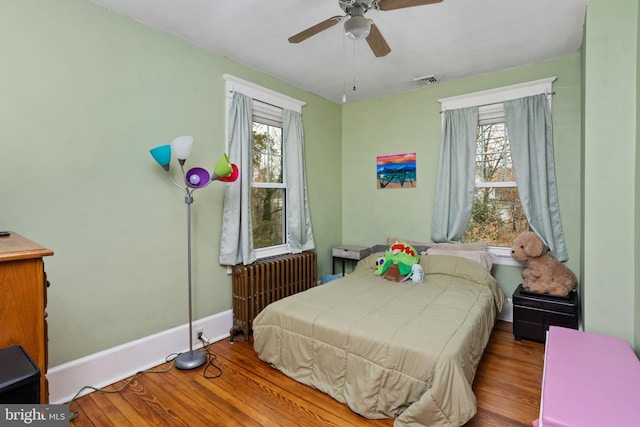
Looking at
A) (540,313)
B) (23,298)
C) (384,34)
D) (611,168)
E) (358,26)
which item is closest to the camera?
(23,298)

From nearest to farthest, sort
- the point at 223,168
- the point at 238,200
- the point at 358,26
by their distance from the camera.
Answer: the point at 358,26
the point at 223,168
the point at 238,200

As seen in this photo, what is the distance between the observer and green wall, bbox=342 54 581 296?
3.04 metres

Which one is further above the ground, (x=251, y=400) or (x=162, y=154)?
(x=162, y=154)

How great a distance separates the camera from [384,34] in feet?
8.55

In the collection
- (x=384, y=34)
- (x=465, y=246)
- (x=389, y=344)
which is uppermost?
(x=384, y=34)

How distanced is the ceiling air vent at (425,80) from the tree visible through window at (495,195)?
0.73 meters

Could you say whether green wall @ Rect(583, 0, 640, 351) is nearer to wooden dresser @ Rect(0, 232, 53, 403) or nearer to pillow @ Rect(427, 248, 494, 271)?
pillow @ Rect(427, 248, 494, 271)

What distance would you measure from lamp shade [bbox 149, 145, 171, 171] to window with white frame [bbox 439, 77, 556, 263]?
3037 millimetres

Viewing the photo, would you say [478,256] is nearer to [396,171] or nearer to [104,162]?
[396,171]

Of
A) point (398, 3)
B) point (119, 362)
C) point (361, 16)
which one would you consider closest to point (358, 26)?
point (361, 16)

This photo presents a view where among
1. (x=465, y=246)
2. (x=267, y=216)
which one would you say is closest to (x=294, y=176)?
(x=267, y=216)

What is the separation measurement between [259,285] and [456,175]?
247 cm

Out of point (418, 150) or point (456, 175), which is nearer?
point (456, 175)

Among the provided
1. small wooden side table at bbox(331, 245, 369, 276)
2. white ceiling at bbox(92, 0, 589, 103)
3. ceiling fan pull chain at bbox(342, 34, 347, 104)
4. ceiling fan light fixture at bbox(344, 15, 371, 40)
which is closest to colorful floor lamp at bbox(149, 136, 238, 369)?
white ceiling at bbox(92, 0, 589, 103)
